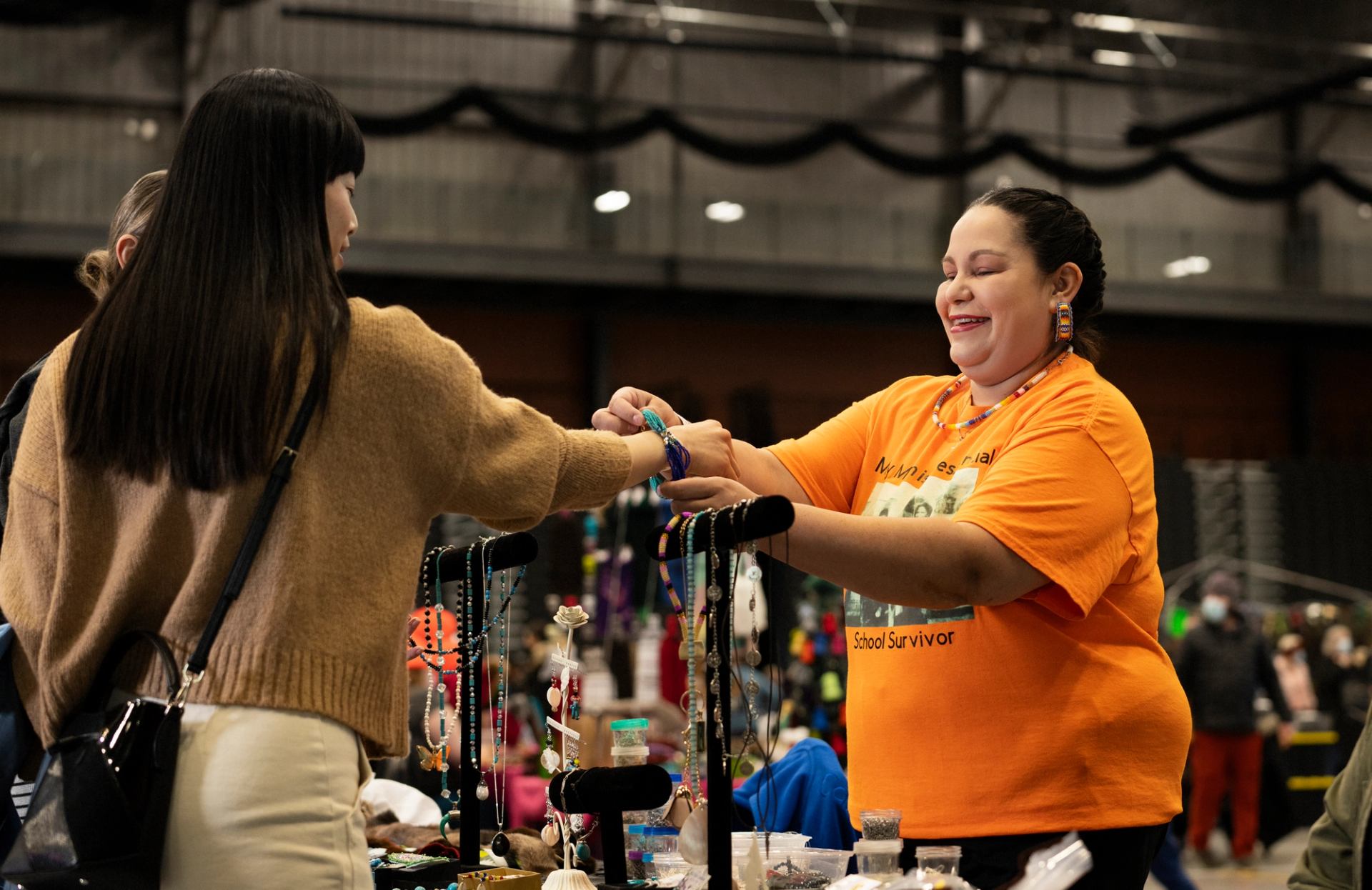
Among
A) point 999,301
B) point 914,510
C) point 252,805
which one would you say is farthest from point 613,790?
point 999,301

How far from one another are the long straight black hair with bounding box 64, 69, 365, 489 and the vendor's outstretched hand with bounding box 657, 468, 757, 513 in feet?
1.64

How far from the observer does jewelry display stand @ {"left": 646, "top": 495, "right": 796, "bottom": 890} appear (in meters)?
1.53

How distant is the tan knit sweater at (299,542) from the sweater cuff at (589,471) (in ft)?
0.28

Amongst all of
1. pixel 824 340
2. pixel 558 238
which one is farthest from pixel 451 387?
pixel 824 340

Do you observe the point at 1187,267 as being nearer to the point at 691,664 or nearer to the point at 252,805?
the point at 691,664

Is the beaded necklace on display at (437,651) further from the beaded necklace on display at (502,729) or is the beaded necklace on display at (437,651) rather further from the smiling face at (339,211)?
the smiling face at (339,211)

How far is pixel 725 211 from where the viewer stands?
12.2 m

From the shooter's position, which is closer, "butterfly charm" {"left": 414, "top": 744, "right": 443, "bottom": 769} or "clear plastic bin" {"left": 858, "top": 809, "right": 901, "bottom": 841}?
"clear plastic bin" {"left": 858, "top": 809, "right": 901, "bottom": 841}

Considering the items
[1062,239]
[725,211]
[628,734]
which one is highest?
[725,211]

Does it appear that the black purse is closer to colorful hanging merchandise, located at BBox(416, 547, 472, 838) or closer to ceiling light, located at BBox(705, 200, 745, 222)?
colorful hanging merchandise, located at BBox(416, 547, 472, 838)

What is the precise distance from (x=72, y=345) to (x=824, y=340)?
41.7 feet

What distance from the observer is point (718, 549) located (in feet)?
5.16

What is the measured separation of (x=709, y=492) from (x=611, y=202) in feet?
34.2

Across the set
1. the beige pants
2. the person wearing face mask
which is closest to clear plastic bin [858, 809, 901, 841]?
the beige pants
